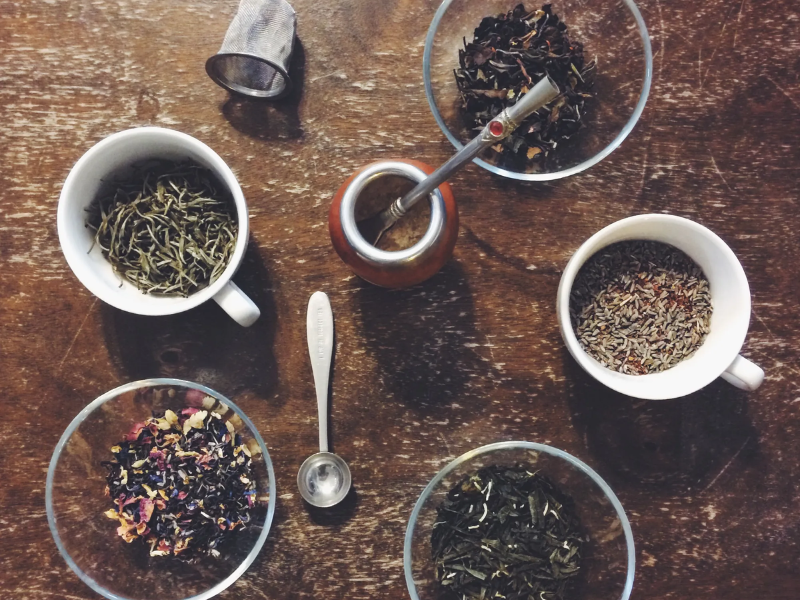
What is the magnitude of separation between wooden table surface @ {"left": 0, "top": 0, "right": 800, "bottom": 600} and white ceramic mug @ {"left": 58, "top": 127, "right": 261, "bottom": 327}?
0.41ft

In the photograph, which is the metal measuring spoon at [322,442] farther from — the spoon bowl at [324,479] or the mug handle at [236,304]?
the mug handle at [236,304]

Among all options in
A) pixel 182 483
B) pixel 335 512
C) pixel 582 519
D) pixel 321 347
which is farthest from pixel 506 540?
pixel 182 483

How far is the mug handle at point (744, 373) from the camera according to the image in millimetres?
1020

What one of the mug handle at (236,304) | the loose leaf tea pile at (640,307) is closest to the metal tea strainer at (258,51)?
the mug handle at (236,304)

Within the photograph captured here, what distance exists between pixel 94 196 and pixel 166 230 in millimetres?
138

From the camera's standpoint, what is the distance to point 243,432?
1121mm

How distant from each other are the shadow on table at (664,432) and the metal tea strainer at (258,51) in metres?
0.77

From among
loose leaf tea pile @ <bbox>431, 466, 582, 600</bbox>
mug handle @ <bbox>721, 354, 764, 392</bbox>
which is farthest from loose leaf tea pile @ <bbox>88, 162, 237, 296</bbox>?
mug handle @ <bbox>721, 354, 764, 392</bbox>

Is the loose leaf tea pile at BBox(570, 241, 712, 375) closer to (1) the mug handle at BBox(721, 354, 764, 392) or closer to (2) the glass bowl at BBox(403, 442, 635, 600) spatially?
(1) the mug handle at BBox(721, 354, 764, 392)

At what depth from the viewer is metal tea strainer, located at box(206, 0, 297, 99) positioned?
1.10 m

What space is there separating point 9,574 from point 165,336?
0.55 metres

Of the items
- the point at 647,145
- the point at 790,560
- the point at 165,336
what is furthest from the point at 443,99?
the point at 790,560

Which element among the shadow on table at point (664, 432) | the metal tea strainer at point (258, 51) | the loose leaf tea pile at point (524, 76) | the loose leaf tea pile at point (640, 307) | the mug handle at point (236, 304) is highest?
the loose leaf tea pile at point (524, 76)

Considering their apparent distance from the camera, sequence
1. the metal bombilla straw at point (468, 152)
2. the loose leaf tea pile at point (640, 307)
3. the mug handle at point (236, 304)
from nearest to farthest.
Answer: the metal bombilla straw at point (468, 152)
the mug handle at point (236, 304)
the loose leaf tea pile at point (640, 307)
